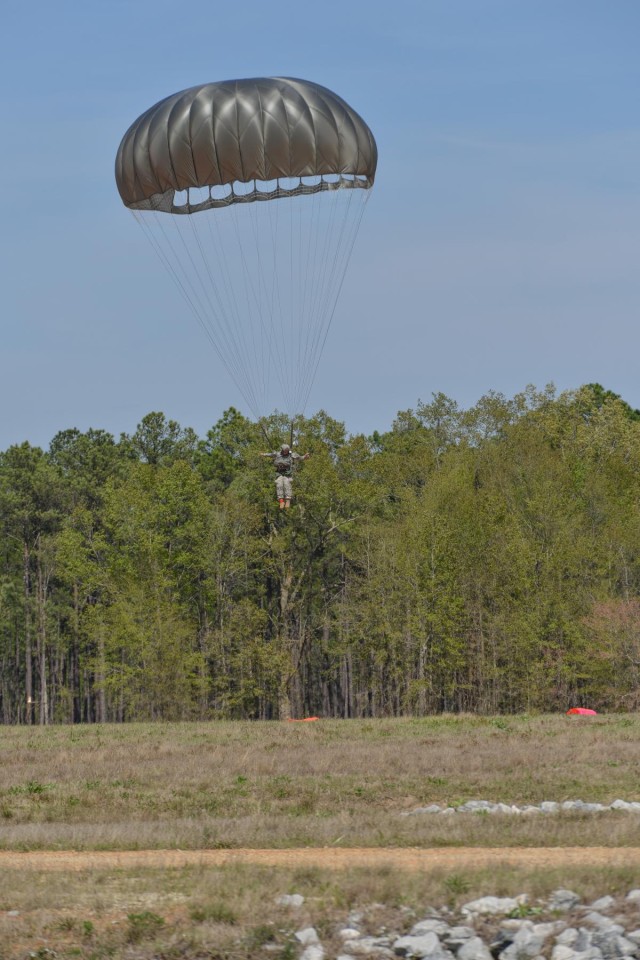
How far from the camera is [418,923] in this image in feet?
42.3

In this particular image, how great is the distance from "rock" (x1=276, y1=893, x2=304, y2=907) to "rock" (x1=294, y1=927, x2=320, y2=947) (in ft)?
1.96

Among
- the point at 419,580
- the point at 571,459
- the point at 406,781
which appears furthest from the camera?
the point at 571,459

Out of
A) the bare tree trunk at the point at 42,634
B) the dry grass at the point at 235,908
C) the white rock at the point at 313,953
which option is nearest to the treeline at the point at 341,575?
the bare tree trunk at the point at 42,634

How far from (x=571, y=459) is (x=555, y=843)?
201 ft

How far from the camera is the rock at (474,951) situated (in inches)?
487

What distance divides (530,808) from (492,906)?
7461 millimetres

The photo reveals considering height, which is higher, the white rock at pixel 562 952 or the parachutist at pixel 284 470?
the parachutist at pixel 284 470

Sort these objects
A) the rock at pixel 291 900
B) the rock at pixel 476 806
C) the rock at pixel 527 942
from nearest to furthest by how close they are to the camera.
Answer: the rock at pixel 527 942
the rock at pixel 291 900
the rock at pixel 476 806

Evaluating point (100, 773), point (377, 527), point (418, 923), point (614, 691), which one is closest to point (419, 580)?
point (377, 527)

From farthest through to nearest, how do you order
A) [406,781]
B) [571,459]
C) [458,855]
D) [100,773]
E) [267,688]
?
[571,459], [267,688], [100,773], [406,781], [458,855]

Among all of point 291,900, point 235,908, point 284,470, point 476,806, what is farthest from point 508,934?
point 284,470

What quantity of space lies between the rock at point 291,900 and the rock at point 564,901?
100 inches

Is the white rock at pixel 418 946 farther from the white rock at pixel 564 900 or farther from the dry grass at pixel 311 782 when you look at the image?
the dry grass at pixel 311 782

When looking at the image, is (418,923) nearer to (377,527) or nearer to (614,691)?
(614,691)
